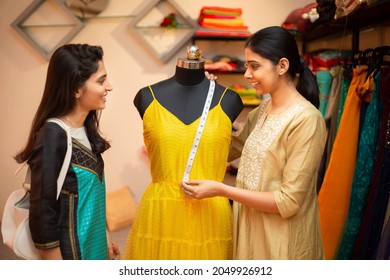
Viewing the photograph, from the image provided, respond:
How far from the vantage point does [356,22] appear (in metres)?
2.21

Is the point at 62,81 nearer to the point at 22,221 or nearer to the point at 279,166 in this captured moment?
the point at 22,221

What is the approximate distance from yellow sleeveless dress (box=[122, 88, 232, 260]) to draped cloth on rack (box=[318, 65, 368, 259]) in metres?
0.84

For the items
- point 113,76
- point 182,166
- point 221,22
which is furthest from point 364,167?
point 113,76

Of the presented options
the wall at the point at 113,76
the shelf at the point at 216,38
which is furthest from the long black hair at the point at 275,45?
the shelf at the point at 216,38

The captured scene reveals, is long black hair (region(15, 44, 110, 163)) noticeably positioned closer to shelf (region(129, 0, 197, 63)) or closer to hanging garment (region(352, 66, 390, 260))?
hanging garment (region(352, 66, 390, 260))

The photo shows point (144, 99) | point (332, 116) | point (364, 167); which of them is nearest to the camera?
point (144, 99)

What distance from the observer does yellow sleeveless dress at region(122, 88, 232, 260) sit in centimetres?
128

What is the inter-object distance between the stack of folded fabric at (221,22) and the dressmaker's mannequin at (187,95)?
1659 mm

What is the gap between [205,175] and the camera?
51.0 inches

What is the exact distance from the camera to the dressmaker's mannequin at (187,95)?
130 centimetres

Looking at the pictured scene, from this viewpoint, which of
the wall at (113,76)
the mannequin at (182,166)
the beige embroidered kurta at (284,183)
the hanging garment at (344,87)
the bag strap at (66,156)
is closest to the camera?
the bag strap at (66,156)

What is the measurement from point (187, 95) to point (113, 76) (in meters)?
1.68

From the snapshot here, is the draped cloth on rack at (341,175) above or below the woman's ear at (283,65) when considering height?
below

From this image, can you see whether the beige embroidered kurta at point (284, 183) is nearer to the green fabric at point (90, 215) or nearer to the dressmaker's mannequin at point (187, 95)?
the dressmaker's mannequin at point (187, 95)
